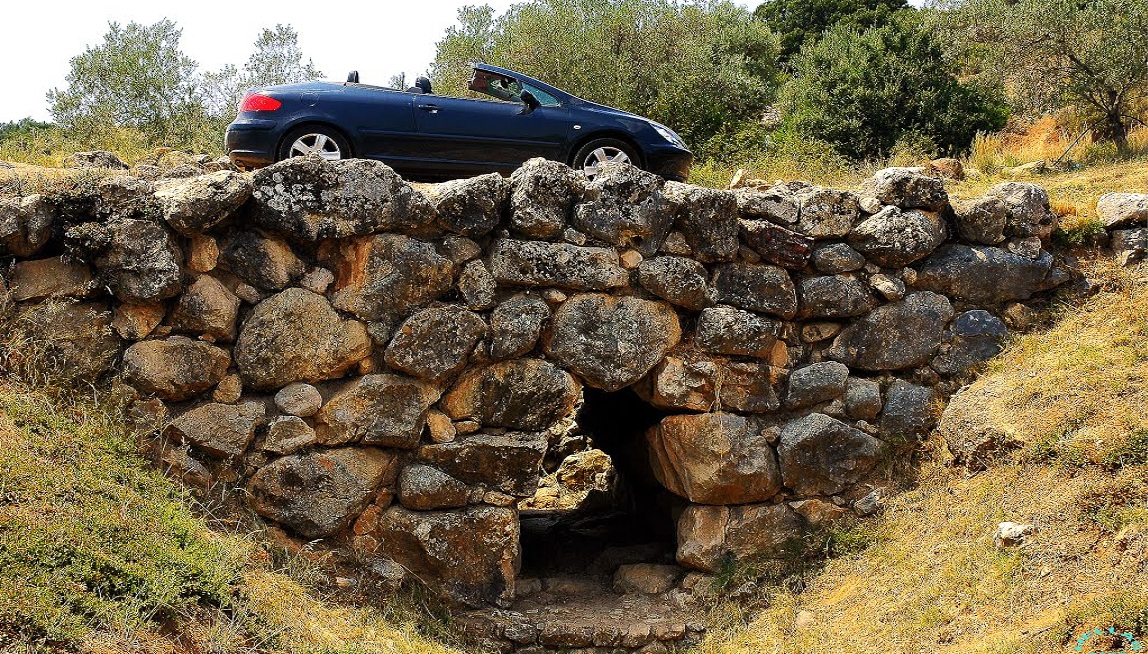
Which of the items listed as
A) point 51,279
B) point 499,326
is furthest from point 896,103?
point 51,279

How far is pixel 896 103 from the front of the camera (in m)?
14.0

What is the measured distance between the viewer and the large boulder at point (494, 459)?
286 inches

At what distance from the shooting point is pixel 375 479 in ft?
23.5

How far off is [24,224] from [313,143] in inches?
95.1

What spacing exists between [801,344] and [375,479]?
3647 millimetres

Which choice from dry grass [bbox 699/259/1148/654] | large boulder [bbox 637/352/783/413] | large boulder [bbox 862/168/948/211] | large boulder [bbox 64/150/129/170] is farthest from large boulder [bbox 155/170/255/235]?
large boulder [bbox 862/168/948/211]

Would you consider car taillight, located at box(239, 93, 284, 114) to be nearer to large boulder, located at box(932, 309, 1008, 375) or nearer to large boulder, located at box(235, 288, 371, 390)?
large boulder, located at box(235, 288, 371, 390)

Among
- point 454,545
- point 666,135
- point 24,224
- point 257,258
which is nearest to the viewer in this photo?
point 24,224

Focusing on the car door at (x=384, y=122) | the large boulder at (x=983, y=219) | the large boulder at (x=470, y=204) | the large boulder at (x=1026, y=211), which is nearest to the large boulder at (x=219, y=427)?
the large boulder at (x=470, y=204)

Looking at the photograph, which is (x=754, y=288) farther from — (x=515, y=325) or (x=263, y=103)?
(x=263, y=103)

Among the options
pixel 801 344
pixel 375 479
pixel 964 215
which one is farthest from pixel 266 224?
pixel 964 215

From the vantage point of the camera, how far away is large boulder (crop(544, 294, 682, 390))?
7.44m

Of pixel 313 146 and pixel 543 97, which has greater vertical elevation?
pixel 543 97

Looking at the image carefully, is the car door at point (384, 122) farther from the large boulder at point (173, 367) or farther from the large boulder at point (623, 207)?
the large boulder at point (173, 367)
